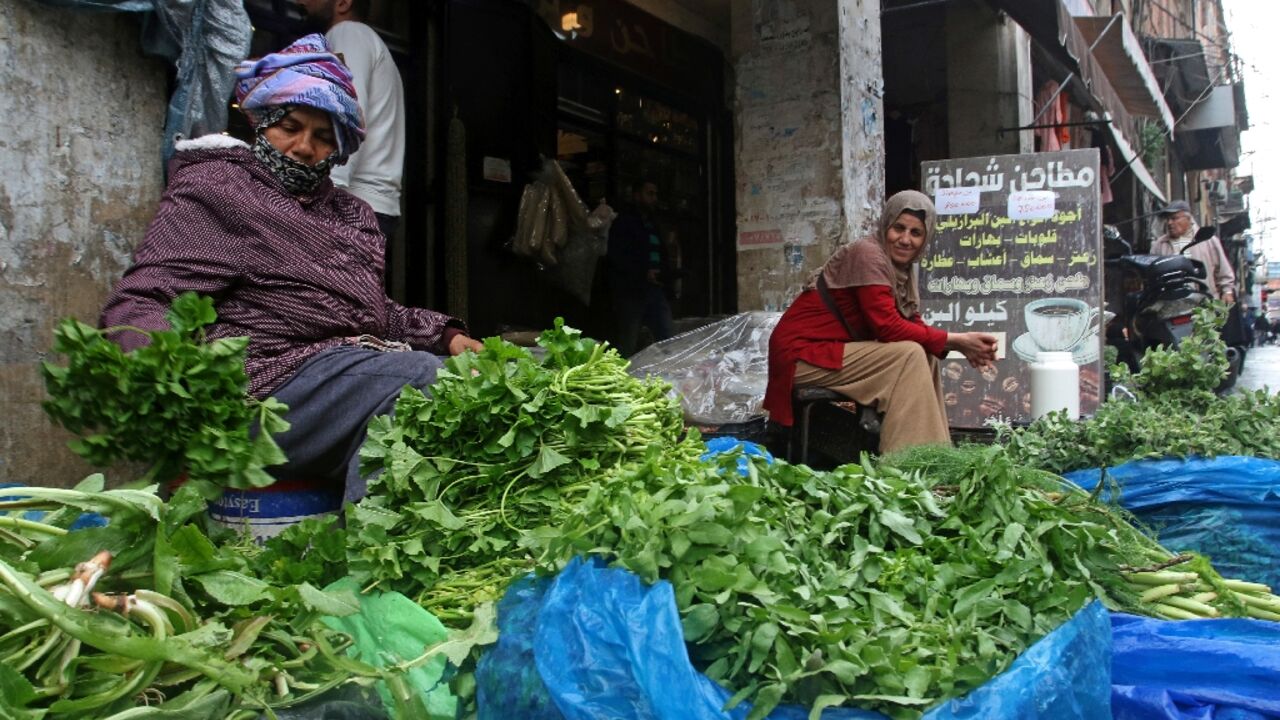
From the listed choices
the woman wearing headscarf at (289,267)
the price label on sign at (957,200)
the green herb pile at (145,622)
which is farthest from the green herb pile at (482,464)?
the price label on sign at (957,200)

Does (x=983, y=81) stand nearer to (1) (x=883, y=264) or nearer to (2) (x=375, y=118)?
(1) (x=883, y=264)

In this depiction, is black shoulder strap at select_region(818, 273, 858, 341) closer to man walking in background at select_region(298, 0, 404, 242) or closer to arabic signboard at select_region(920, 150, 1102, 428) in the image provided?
arabic signboard at select_region(920, 150, 1102, 428)

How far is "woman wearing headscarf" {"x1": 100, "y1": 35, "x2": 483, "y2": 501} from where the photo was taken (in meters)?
2.47

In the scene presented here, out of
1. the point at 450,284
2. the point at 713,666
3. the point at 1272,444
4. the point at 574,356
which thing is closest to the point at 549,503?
the point at 574,356

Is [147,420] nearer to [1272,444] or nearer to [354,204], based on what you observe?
[354,204]

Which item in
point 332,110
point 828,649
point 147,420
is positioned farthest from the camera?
point 332,110

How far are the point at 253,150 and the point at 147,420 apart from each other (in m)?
1.06

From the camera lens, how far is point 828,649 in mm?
1307

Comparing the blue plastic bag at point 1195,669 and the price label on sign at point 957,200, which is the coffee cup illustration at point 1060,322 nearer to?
the price label on sign at point 957,200

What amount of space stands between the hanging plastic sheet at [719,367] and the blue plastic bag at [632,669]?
3.25m

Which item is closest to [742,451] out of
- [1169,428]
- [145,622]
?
[145,622]

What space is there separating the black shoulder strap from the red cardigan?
0.05 ft

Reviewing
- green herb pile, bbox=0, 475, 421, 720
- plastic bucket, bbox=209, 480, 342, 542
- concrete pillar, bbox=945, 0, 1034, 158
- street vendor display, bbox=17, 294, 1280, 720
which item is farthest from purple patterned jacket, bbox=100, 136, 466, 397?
concrete pillar, bbox=945, 0, 1034, 158

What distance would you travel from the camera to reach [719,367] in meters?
5.14
